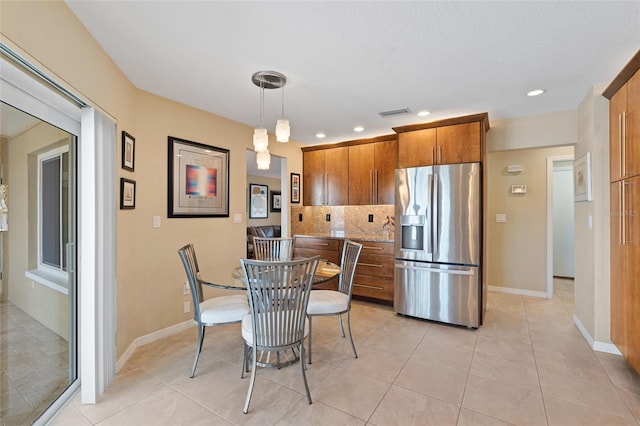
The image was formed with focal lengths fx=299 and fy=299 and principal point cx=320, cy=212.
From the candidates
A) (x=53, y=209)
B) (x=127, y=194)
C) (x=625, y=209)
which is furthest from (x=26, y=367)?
(x=625, y=209)

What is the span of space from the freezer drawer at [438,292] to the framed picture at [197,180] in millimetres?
2333

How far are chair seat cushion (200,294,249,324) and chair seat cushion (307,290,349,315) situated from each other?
1.82 ft

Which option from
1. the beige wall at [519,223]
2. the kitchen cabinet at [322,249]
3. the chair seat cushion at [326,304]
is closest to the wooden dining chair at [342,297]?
the chair seat cushion at [326,304]

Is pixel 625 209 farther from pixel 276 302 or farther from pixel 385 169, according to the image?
pixel 276 302

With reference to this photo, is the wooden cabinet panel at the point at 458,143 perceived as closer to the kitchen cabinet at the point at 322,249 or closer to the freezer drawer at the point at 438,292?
the freezer drawer at the point at 438,292

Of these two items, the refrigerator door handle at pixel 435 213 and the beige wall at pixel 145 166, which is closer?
the beige wall at pixel 145 166

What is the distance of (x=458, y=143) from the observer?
3387 millimetres

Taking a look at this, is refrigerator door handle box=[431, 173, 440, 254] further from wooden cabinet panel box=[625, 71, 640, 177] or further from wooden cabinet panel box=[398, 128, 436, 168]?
wooden cabinet panel box=[625, 71, 640, 177]

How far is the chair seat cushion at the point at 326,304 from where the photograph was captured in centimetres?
253

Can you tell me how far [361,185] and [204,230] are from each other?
231 centimetres

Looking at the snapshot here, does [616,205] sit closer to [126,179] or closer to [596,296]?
[596,296]

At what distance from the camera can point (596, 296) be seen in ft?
8.92

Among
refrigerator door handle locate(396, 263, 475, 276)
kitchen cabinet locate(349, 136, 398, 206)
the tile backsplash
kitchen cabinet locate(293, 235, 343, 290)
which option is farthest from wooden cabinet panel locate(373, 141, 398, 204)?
refrigerator door handle locate(396, 263, 475, 276)

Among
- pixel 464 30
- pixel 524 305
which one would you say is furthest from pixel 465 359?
pixel 464 30
